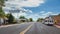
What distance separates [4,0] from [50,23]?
1810 cm

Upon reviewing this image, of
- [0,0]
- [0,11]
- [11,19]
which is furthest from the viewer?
[11,19]

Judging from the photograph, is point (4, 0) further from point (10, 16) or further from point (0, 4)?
point (10, 16)

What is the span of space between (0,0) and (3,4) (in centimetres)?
188

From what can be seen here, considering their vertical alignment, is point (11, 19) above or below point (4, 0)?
below

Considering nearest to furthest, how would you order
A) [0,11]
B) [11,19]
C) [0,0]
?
[0,0] → [0,11] → [11,19]

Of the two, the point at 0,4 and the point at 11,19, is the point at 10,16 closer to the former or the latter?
the point at 11,19

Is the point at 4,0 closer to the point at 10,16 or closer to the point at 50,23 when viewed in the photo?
the point at 50,23

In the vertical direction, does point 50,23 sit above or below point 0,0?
below

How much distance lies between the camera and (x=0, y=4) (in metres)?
60.4

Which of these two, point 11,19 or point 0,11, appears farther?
point 11,19

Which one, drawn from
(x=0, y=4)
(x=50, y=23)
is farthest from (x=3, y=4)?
(x=50, y=23)

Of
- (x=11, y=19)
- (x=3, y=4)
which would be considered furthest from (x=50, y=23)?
(x=11, y=19)

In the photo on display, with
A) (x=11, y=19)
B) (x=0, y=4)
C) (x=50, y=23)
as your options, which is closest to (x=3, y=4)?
(x=0, y=4)

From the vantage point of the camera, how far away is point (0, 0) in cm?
6016
